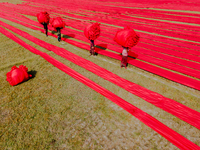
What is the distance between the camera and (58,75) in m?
4.88

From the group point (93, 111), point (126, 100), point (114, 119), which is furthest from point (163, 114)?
point (93, 111)

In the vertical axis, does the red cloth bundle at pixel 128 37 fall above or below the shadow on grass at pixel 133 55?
above

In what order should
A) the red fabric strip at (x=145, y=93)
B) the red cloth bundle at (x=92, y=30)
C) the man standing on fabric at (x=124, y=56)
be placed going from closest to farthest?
the red fabric strip at (x=145, y=93) < the man standing on fabric at (x=124, y=56) < the red cloth bundle at (x=92, y=30)

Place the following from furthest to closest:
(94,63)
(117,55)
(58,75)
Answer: (117,55) < (94,63) < (58,75)

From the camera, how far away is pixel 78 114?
332 cm

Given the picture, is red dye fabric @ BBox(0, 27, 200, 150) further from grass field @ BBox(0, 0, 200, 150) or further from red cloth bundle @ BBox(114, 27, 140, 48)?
red cloth bundle @ BBox(114, 27, 140, 48)

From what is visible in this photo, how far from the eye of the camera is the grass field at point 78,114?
2734mm

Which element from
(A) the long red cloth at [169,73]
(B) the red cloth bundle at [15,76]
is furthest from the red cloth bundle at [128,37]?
(B) the red cloth bundle at [15,76]

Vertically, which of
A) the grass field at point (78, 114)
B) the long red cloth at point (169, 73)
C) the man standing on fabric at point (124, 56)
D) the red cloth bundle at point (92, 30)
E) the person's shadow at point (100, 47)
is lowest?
the grass field at point (78, 114)

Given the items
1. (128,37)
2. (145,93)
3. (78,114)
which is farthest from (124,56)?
(78,114)

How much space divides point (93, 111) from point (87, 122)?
14.7 inches

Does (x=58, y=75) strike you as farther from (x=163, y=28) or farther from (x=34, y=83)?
(x=163, y=28)

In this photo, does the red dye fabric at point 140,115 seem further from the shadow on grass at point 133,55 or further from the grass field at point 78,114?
the shadow on grass at point 133,55

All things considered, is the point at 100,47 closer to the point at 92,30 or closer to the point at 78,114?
the point at 92,30
